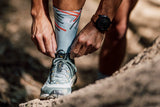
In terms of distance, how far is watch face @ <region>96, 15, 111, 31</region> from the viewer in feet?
3.11

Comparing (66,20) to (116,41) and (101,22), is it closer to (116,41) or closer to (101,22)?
(101,22)

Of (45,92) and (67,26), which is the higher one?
(67,26)

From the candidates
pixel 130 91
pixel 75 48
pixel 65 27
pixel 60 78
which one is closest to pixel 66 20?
pixel 65 27

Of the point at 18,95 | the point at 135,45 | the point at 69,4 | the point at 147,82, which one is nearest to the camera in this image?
the point at 147,82

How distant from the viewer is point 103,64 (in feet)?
5.34

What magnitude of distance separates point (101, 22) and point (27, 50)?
1238 millimetres

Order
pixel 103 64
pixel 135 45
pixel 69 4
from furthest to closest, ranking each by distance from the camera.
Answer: pixel 135 45
pixel 103 64
pixel 69 4

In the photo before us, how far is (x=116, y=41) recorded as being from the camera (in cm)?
150

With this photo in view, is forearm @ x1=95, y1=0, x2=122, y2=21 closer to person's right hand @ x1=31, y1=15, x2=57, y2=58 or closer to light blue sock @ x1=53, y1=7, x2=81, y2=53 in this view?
light blue sock @ x1=53, y1=7, x2=81, y2=53

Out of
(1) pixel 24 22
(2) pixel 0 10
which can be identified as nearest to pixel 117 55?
(1) pixel 24 22

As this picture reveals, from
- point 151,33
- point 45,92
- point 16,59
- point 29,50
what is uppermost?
point 151,33

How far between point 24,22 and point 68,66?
1389mm

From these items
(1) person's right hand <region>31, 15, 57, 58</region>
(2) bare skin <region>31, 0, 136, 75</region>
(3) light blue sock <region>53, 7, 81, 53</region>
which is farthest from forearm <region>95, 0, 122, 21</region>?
(1) person's right hand <region>31, 15, 57, 58</region>

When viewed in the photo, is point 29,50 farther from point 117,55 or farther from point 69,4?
point 69,4
